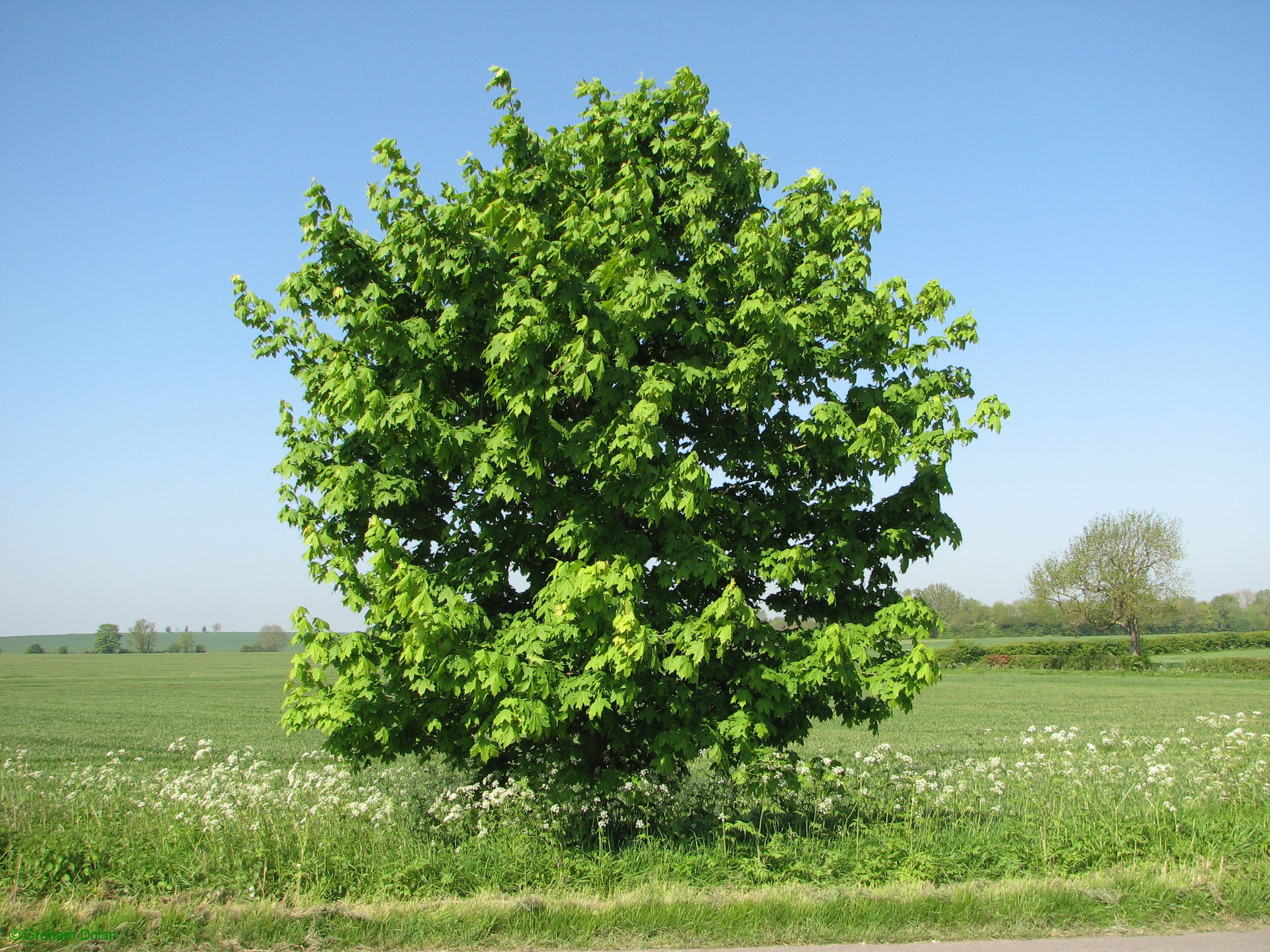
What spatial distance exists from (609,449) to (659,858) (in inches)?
124

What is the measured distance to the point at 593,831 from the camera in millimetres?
6703

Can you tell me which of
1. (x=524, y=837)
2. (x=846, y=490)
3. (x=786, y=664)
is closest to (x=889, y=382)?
(x=846, y=490)

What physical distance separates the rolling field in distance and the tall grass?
159 inches

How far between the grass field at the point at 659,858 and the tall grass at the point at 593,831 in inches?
1.0

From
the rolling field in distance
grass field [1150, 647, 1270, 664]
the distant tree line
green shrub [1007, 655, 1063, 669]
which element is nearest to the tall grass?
the rolling field in distance

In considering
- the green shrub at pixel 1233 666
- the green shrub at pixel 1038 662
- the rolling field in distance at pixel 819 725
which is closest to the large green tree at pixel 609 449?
the rolling field in distance at pixel 819 725

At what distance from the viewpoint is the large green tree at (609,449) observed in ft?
19.5

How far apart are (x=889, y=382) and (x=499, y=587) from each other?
3890mm

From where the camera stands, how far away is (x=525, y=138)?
275 inches

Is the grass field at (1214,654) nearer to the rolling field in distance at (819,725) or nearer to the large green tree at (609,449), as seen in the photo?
the rolling field in distance at (819,725)

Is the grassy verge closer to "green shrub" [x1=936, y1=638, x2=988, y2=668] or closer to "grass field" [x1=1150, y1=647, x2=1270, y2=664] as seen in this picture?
"green shrub" [x1=936, y1=638, x2=988, y2=668]

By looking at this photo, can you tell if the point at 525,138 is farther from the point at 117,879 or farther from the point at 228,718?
the point at 228,718

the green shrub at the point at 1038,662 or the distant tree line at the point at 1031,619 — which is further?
the distant tree line at the point at 1031,619

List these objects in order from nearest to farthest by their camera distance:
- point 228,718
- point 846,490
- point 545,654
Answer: point 545,654 < point 846,490 < point 228,718
